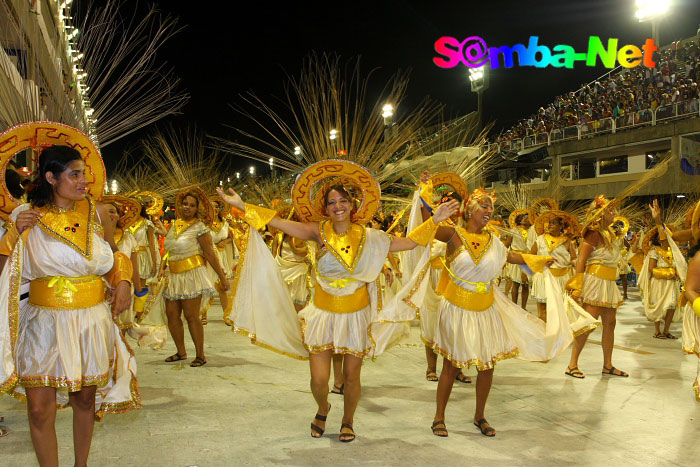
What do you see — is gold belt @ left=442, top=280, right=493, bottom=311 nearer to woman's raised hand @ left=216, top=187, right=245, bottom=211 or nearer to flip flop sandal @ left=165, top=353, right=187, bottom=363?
woman's raised hand @ left=216, top=187, right=245, bottom=211

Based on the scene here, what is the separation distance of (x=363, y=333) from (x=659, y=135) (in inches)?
808

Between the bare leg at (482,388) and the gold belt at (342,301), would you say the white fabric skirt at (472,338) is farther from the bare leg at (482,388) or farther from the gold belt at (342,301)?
the gold belt at (342,301)

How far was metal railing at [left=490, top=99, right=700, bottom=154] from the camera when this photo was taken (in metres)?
19.8

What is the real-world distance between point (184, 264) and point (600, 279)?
4.55 m

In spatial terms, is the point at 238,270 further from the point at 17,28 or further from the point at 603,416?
the point at 603,416

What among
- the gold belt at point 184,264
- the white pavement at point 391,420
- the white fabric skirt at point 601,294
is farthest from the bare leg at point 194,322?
the white fabric skirt at point 601,294

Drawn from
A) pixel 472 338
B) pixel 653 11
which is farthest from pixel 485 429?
pixel 653 11

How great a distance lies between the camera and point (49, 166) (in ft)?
10.0

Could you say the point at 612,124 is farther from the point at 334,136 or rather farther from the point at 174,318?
the point at 174,318

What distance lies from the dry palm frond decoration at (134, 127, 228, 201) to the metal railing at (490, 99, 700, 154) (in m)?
11.1

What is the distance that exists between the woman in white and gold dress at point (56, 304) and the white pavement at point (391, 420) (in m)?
0.84

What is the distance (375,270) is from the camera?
4289 millimetres

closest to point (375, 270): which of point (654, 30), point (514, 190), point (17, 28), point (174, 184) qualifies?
point (17, 28)

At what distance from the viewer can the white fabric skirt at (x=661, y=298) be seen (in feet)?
27.4
